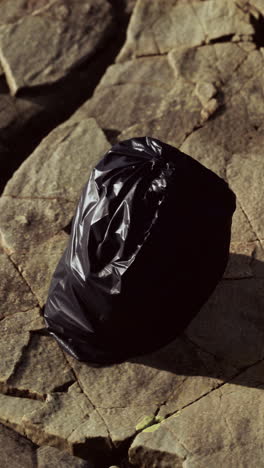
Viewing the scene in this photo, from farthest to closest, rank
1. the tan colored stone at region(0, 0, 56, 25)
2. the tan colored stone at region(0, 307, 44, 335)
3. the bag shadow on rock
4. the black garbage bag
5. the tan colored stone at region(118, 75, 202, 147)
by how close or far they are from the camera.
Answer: the tan colored stone at region(0, 0, 56, 25) → the tan colored stone at region(118, 75, 202, 147) → the tan colored stone at region(0, 307, 44, 335) → the bag shadow on rock → the black garbage bag

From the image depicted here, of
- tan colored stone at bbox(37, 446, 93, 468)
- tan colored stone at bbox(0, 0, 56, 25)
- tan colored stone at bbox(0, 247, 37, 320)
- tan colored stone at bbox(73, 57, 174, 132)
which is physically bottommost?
tan colored stone at bbox(37, 446, 93, 468)

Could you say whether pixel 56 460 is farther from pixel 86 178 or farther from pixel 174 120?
pixel 174 120

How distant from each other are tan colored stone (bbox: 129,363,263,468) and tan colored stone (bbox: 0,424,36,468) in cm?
36

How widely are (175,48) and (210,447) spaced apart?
2.29m

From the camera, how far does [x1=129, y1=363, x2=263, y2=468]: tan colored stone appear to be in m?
2.80

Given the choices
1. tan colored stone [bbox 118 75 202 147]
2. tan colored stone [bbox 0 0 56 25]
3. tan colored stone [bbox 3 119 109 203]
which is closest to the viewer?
tan colored stone [bbox 3 119 109 203]

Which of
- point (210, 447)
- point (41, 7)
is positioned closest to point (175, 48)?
point (41, 7)

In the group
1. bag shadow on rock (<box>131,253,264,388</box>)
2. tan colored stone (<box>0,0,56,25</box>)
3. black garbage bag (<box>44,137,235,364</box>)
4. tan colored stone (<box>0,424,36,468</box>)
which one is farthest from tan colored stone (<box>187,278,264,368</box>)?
tan colored stone (<box>0,0,56,25</box>)

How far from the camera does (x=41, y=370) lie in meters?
3.10

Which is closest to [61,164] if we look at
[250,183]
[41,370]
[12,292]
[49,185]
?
[49,185]

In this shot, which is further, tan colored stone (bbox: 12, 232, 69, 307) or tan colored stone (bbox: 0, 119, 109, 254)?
tan colored stone (bbox: 0, 119, 109, 254)

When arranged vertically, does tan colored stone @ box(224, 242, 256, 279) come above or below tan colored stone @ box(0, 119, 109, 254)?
below

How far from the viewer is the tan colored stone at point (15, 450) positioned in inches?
111

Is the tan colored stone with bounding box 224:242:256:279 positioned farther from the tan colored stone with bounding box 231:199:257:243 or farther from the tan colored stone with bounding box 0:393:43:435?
the tan colored stone with bounding box 0:393:43:435
